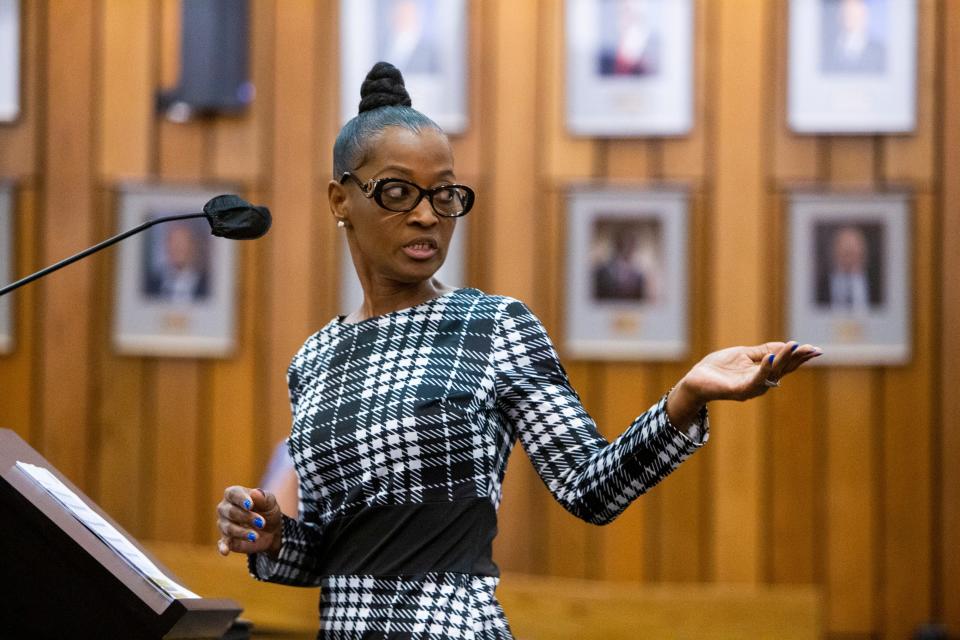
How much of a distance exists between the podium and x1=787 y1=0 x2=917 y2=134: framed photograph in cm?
272

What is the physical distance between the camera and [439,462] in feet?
4.71

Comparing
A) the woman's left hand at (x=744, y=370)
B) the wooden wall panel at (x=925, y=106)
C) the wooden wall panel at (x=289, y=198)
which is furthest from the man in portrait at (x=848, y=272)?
the woman's left hand at (x=744, y=370)

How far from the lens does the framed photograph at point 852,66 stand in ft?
11.9

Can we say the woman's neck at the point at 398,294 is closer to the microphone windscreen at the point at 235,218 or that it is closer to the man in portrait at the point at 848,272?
the microphone windscreen at the point at 235,218

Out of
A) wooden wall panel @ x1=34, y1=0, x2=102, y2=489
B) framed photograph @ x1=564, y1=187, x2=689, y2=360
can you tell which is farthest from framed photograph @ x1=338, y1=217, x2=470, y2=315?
wooden wall panel @ x1=34, y1=0, x2=102, y2=489

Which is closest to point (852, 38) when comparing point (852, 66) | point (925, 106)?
point (852, 66)

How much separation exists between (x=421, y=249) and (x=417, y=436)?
0.23m

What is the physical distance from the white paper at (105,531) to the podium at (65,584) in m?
0.02

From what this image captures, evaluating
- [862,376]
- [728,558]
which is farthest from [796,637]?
[862,376]

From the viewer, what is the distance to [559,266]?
12.2ft

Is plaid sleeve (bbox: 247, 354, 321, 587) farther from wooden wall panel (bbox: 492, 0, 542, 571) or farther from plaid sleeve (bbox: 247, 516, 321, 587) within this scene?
wooden wall panel (bbox: 492, 0, 542, 571)

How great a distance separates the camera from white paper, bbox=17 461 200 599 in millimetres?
1409

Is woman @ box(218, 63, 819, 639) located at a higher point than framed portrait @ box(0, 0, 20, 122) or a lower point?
lower

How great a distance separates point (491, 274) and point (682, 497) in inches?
33.3
